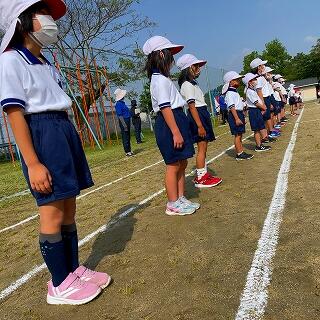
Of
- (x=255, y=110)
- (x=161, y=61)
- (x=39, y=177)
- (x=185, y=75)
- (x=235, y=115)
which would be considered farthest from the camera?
(x=255, y=110)

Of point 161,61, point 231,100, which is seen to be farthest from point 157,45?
point 231,100

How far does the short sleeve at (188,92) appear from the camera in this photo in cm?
589

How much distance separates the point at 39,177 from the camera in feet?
8.32

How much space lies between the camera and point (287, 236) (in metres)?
3.52

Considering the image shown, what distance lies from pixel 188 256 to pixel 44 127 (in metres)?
1.60

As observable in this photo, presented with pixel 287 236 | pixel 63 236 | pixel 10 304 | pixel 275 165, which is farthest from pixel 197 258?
pixel 275 165

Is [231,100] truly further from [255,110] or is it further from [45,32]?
[45,32]

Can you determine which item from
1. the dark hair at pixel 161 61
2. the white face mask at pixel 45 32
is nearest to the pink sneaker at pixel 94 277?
the white face mask at pixel 45 32

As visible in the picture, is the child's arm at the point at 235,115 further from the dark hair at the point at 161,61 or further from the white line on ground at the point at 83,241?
the dark hair at the point at 161,61

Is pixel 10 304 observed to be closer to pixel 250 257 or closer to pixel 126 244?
pixel 126 244

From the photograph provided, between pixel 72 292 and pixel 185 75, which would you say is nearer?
pixel 72 292

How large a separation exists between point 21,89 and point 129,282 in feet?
5.23

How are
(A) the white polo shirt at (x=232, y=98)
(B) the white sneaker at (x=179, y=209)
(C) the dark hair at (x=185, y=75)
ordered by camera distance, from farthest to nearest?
(A) the white polo shirt at (x=232, y=98) → (C) the dark hair at (x=185, y=75) → (B) the white sneaker at (x=179, y=209)

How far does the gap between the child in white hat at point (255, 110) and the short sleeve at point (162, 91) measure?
5.50 meters
